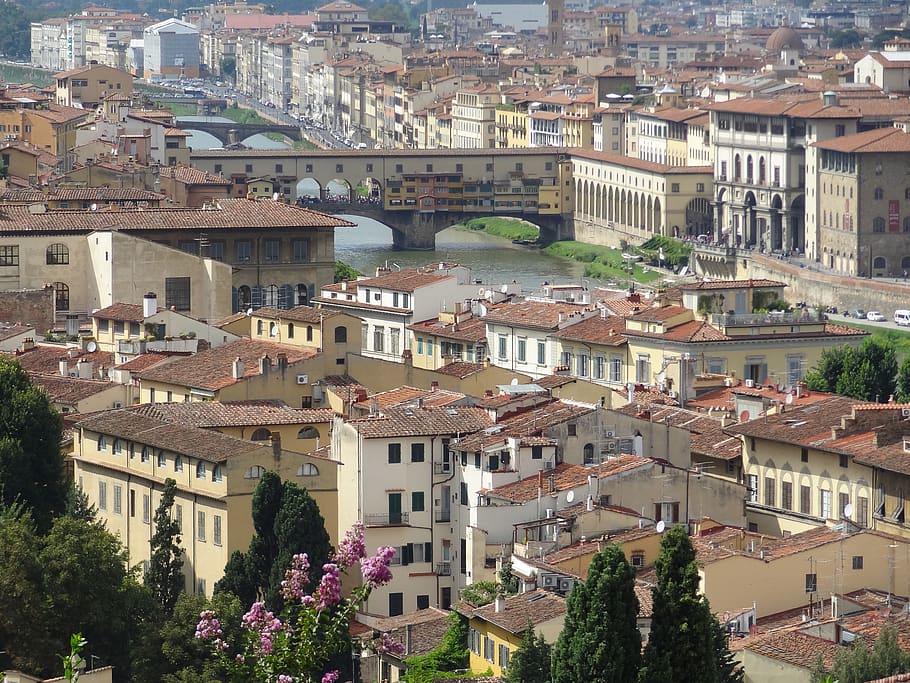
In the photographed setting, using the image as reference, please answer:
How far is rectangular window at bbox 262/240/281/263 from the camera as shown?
38625mm

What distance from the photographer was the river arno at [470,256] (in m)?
62.9

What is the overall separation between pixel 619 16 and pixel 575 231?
8568 cm

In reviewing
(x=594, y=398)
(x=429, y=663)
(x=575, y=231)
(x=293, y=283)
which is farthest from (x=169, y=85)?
(x=429, y=663)

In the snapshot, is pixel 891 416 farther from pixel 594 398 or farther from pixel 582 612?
pixel 582 612

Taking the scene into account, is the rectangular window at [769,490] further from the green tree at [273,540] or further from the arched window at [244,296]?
the arched window at [244,296]

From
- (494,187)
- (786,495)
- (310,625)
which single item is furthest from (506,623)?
(494,187)

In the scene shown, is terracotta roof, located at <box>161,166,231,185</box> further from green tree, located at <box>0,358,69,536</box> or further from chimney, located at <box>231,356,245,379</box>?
green tree, located at <box>0,358,69,536</box>

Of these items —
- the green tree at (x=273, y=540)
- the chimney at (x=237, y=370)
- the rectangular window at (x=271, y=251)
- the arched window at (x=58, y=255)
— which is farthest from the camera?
the rectangular window at (x=271, y=251)

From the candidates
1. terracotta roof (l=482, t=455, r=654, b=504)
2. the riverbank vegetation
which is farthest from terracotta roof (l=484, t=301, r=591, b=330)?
the riverbank vegetation

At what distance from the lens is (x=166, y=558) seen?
22609 millimetres

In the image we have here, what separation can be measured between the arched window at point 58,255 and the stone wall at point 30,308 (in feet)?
2.15

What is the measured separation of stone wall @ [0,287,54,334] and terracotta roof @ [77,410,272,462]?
9.68m

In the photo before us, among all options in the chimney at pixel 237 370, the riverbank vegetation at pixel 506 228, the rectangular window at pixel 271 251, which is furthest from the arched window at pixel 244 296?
the riverbank vegetation at pixel 506 228

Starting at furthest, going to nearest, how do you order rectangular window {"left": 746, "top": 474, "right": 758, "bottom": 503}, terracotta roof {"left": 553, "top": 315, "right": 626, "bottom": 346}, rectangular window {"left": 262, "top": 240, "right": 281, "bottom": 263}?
rectangular window {"left": 262, "top": 240, "right": 281, "bottom": 263}
terracotta roof {"left": 553, "top": 315, "right": 626, "bottom": 346}
rectangular window {"left": 746, "top": 474, "right": 758, "bottom": 503}
